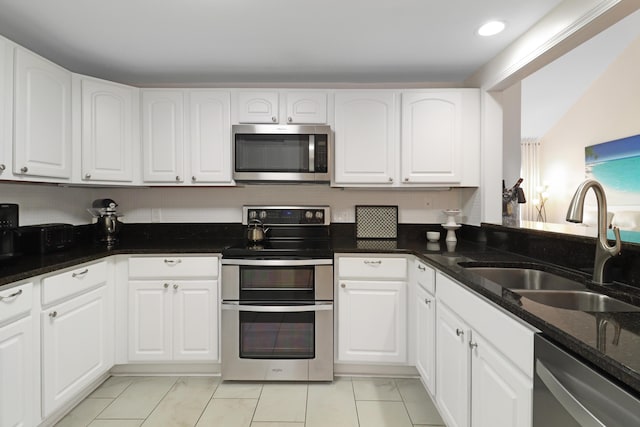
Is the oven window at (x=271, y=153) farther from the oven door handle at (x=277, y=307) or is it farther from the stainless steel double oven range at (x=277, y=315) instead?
the oven door handle at (x=277, y=307)

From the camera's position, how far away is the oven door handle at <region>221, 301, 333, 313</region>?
2191mm

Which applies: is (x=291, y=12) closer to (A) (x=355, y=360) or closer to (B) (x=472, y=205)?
(B) (x=472, y=205)

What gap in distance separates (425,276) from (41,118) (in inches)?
98.4

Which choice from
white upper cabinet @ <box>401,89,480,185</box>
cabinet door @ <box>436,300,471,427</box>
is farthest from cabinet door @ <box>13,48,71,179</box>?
cabinet door @ <box>436,300,471,427</box>

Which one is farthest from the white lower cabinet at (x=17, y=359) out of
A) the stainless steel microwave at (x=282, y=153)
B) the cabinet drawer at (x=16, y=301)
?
the stainless steel microwave at (x=282, y=153)

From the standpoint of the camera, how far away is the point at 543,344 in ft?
3.04

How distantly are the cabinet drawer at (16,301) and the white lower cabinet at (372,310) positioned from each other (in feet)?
5.55

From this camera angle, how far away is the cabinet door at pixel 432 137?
2.48 meters

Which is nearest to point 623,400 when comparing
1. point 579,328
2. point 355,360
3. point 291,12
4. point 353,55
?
point 579,328

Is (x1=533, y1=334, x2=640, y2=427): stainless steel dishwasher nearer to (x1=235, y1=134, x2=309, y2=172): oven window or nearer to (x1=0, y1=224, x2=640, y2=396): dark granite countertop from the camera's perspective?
(x1=0, y1=224, x2=640, y2=396): dark granite countertop

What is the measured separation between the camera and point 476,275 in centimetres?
146

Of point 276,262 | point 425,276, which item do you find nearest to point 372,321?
point 425,276

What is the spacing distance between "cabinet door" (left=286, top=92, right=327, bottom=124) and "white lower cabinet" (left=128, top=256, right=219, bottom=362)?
1280mm

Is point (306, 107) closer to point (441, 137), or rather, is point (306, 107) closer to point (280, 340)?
point (441, 137)
